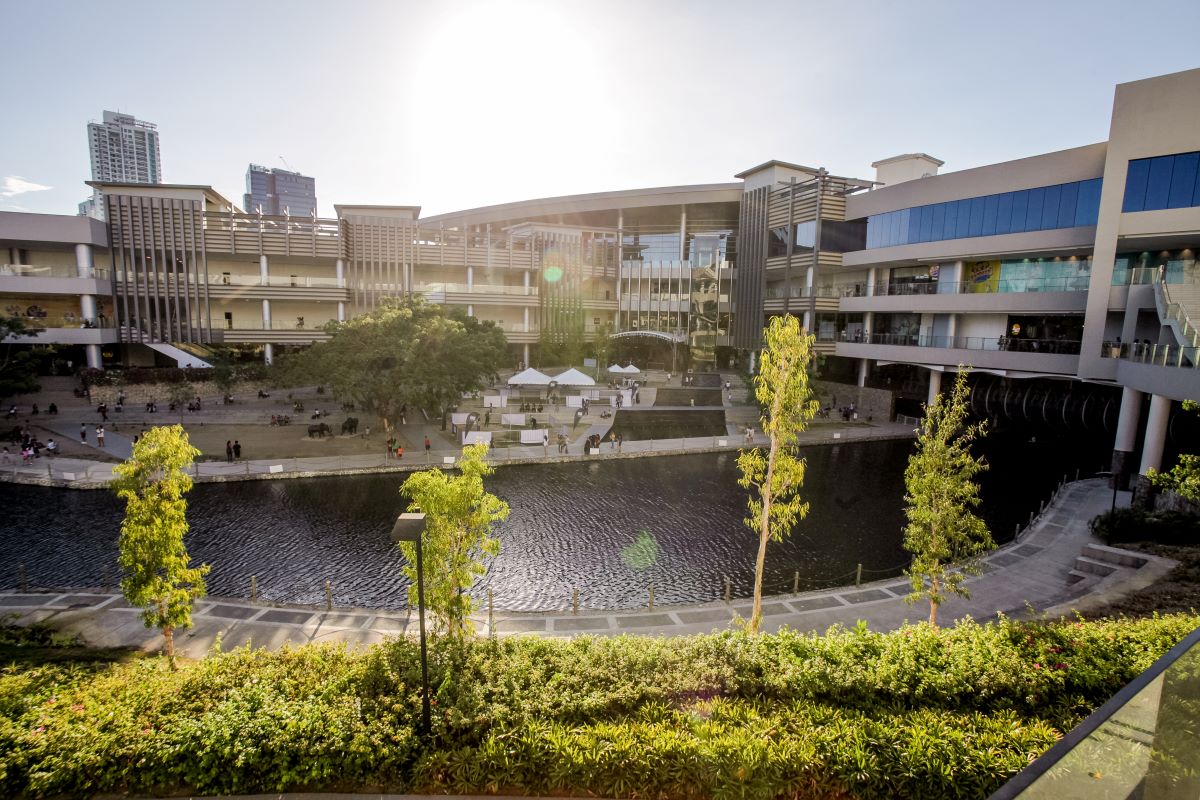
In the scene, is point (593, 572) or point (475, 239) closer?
point (593, 572)

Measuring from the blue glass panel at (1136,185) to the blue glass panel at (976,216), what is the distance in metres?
9.14

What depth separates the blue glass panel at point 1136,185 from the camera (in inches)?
1030

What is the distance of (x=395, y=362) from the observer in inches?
1265

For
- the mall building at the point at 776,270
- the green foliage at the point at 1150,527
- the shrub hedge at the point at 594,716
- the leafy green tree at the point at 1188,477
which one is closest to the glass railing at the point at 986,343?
the mall building at the point at 776,270

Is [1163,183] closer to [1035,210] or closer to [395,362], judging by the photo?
[1035,210]

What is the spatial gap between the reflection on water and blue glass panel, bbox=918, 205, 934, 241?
1879 centimetres

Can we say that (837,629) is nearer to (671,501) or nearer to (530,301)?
(671,501)

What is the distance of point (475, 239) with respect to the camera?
59.9m

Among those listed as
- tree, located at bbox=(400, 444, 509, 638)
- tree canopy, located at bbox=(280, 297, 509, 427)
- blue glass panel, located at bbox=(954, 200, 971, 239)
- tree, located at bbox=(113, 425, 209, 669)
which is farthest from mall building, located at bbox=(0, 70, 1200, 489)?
tree, located at bbox=(113, 425, 209, 669)

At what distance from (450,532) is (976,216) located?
126 ft

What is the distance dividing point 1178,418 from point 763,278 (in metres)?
34.1

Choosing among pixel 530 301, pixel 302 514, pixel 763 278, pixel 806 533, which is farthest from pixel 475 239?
pixel 806 533

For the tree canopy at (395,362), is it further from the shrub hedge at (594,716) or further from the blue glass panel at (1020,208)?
the blue glass panel at (1020,208)

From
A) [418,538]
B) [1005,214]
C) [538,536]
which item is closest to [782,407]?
[418,538]
